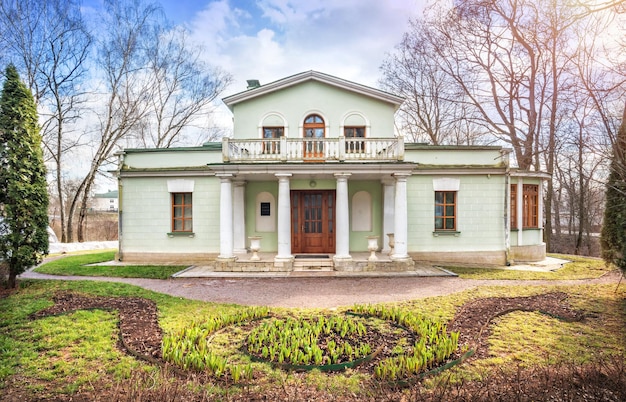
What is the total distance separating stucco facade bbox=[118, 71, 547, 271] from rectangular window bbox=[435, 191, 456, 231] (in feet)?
0.13

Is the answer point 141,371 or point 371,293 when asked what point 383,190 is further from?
point 141,371

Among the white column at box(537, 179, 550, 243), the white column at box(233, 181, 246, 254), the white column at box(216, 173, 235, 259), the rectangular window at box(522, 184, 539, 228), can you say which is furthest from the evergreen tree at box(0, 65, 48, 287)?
the white column at box(537, 179, 550, 243)

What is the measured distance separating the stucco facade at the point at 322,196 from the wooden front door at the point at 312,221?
0.04m

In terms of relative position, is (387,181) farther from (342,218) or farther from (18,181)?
(18,181)

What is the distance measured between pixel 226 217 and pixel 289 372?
7.66m

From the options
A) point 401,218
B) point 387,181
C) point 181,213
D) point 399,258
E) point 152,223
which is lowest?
point 399,258

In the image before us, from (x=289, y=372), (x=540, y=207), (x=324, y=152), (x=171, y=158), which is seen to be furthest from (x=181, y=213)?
(x=540, y=207)

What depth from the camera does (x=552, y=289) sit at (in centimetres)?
787

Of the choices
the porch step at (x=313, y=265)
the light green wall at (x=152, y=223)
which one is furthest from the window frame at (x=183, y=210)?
the porch step at (x=313, y=265)

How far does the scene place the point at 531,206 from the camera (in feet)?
43.3

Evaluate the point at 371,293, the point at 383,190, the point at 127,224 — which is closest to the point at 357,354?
the point at 371,293

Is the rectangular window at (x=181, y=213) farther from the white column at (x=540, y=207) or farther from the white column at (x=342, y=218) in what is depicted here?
the white column at (x=540, y=207)

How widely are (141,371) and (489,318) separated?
569cm

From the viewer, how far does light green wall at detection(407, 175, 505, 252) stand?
12000 mm
